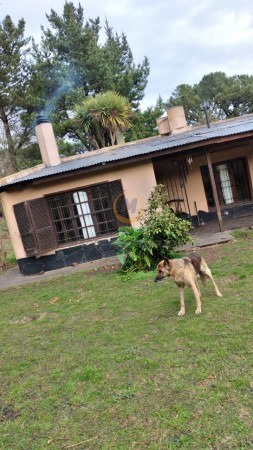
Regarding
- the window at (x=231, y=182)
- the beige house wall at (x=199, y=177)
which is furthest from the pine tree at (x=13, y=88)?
the window at (x=231, y=182)

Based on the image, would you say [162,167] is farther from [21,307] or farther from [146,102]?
[146,102]

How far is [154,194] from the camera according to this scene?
7984mm

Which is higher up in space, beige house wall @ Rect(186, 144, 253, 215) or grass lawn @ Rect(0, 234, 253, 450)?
beige house wall @ Rect(186, 144, 253, 215)

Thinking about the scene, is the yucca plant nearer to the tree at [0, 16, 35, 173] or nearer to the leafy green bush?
the tree at [0, 16, 35, 173]

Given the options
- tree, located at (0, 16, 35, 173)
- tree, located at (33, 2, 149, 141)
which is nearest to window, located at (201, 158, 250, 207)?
tree, located at (33, 2, 149, 141)

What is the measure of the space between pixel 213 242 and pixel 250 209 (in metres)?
3.77

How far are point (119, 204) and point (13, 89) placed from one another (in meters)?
14.6

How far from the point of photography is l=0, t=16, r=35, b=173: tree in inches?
808

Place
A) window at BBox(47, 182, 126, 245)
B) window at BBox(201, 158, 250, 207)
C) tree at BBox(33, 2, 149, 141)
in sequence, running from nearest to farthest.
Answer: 1. window at BBox(47, 182, 126, 245)
2. window at BBox(201, 158, 250, 207)
3. tree at BBox(33, 2, 149, 141)

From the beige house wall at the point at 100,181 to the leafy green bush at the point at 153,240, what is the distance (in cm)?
229

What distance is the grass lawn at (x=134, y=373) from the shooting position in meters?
2.58

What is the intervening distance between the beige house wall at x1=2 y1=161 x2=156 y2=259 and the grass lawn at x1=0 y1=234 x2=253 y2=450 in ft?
13.8

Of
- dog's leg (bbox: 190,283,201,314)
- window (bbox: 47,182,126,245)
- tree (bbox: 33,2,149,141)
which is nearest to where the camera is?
dog's leg (bbox: 190,283,201,314)

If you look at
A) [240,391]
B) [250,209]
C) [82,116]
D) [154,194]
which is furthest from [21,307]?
[82,116]
